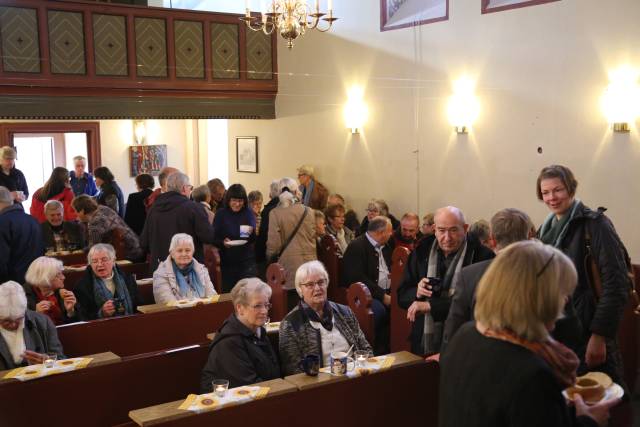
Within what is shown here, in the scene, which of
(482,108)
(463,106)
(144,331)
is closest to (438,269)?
(144,331)

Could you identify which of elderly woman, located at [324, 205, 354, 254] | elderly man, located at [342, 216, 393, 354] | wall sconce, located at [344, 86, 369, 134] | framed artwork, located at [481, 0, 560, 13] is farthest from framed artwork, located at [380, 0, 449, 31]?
elderly man, located at [342, 216, 393, 354]

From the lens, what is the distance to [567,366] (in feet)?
6.64

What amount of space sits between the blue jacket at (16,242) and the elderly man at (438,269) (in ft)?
12.0

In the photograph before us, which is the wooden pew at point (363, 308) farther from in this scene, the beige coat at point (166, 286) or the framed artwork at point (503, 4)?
the framed artwork at point (503, 4)

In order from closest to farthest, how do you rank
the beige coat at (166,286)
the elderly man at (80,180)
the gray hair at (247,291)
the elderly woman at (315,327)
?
the gray hair at (247,291) → the elderly woman at (315,327) → the beige coat at (166,286) → the elderly man at (80,180)

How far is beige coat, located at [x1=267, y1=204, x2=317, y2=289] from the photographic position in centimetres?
709

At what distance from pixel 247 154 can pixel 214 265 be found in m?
6.00

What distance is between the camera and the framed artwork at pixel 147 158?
14.2 m

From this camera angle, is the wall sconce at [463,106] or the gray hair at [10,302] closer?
the gray hair at [10,302]

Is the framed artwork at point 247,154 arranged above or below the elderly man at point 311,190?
above

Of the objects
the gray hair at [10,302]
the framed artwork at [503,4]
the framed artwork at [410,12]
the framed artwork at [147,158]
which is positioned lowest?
the gray hair at [10,302]

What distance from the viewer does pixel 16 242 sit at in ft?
20.3

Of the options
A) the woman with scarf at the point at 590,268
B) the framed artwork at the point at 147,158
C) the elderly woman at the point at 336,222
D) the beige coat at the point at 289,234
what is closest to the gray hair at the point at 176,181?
the beige coat at the point at 289,234

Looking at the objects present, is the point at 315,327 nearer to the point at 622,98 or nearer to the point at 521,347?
the point at 521,347
